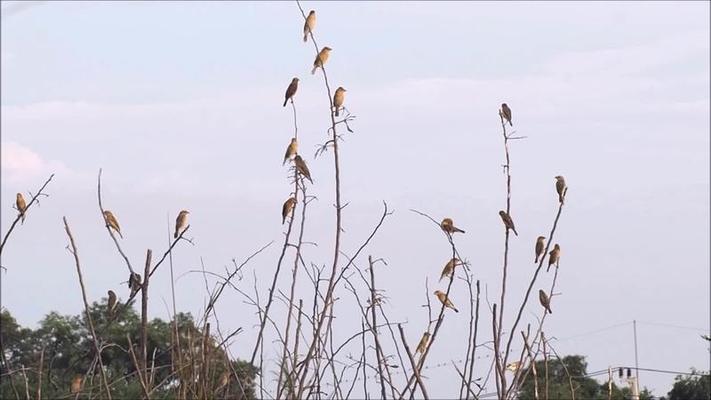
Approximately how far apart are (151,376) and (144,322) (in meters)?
0.24

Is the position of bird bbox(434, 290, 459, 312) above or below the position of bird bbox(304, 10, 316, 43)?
below

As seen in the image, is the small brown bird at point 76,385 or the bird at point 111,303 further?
the bird at point 111,303

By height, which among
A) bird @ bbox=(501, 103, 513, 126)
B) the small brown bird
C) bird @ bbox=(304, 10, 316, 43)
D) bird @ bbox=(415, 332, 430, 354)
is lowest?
the small brown bird

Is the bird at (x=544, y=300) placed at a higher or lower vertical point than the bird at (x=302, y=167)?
lower

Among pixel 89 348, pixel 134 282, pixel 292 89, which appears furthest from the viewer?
pixel 89 348

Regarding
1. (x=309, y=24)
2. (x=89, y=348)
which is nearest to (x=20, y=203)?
(x=309, y=24)

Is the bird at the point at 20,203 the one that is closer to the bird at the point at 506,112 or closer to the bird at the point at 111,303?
the bird at the point at 111,303

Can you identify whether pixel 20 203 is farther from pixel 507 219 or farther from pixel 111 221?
pixel 507 219

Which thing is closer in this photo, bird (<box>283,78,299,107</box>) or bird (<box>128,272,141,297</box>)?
bird (<box>128,272,141,297</box>)

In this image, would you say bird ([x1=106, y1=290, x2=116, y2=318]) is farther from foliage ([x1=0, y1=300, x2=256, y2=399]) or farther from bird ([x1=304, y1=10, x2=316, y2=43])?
bird ([x1=304, y1=10, x2=316, y2=43])

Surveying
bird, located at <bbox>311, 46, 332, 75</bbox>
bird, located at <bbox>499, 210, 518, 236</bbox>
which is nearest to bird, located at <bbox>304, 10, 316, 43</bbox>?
bird, located at <bbox>311, 46, 332, 75</bbox>

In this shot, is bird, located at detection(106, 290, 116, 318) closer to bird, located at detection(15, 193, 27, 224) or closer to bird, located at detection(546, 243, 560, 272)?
bird, located at detection(15, 193, 27, 224)

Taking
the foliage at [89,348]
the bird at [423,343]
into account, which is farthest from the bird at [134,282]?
the bird at [423,343]

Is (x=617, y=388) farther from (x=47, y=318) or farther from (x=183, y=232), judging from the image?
(x=183, y=232)
